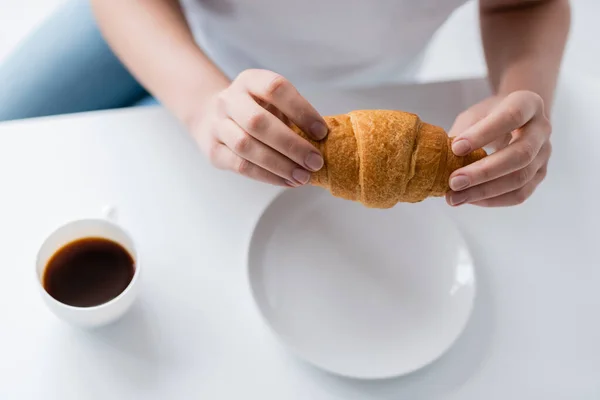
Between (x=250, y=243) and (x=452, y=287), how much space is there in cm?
29

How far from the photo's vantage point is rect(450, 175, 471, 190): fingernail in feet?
1.93

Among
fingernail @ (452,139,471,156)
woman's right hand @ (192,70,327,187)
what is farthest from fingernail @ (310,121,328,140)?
fingernail @ (452,139,471,156)

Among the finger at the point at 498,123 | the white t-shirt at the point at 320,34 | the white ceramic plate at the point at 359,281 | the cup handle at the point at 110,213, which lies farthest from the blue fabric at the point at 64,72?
the finger at the point at 498,123

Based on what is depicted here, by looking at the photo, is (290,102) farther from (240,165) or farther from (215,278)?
(215,278)

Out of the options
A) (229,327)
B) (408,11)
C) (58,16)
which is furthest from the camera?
(58,16)

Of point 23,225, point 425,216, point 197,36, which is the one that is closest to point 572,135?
point 425,216

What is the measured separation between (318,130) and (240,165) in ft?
0.38

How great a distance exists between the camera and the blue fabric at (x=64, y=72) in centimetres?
99

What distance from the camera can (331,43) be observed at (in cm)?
89

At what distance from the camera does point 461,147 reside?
599 millimetres

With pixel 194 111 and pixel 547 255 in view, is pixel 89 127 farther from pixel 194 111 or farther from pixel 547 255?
pixel 547 255

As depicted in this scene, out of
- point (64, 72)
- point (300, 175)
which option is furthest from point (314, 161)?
point (64, 72)

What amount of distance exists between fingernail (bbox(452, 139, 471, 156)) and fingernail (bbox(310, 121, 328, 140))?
5.7 inches

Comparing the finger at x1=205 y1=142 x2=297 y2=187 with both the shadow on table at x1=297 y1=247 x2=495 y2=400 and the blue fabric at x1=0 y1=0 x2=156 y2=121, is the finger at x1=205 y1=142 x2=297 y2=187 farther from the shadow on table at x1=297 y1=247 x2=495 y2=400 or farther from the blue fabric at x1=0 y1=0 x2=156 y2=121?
the blue fabric at x1=0 y1=0 x2=156 y2=121
